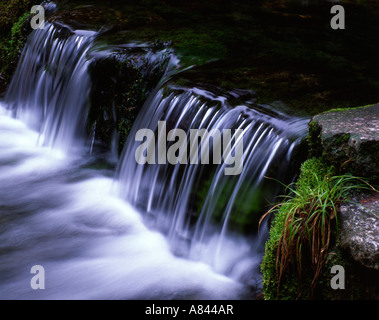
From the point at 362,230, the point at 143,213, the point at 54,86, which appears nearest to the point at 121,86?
the point at 54,86

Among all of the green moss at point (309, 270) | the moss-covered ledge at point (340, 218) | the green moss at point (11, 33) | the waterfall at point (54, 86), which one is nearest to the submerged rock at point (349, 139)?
the moss-covered ledge at point (340, 218)

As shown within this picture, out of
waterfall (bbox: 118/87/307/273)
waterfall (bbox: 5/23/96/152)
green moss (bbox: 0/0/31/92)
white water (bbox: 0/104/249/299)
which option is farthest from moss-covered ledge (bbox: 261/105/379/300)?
green moss (bbox: 0/0/31/92)

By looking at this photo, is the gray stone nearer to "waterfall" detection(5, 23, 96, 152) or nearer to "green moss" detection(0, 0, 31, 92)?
"waterfall" detection(5, 23, 96, 152)

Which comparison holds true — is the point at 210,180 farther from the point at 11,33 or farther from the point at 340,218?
the point at 11,33

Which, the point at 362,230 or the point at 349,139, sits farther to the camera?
the point at 349,139

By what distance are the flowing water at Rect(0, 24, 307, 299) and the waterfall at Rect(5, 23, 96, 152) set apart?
0.12 ft

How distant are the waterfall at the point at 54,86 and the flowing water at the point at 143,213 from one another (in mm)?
37

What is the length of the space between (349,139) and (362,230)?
0.58m

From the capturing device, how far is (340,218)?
2.28 m

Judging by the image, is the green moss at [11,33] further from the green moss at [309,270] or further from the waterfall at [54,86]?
the green moss at [309,270]

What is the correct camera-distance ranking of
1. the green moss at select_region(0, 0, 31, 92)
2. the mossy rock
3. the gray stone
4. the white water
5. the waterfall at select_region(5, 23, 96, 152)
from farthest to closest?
the green moss at select_region(0, 0, 31, 92)
the waterfall at select_region(5, 23, 96, 152)
the mossy rock
the white water
the gray stone

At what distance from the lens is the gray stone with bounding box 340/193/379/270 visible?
2.06 metres
